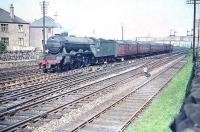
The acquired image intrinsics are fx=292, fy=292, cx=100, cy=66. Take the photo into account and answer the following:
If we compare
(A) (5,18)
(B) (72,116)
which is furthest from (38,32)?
(B) (72,116)

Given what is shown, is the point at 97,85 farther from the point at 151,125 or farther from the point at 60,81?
the point at 151,125

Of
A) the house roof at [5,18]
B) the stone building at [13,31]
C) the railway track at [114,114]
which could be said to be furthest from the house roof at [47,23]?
the railway track at [114,114]

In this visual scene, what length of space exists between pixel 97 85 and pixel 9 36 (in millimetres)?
38633

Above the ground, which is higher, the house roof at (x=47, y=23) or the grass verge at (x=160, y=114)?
the house roof at (x=47, y=23)

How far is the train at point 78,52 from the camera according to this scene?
25.8 meters

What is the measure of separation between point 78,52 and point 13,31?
30001mm

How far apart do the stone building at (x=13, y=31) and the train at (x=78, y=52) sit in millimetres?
23222

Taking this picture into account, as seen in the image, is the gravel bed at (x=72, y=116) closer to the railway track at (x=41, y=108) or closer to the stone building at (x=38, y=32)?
the railway track at (x=41, y=108)

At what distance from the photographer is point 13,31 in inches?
2138

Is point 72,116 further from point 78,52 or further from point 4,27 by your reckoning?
point 4,27

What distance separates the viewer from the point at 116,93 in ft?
54.9

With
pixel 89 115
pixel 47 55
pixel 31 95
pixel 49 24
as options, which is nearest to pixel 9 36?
pixel 49 24

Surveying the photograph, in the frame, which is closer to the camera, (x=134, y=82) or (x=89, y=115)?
(x=89, y=115)

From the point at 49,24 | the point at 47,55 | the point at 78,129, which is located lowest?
the point at 78,129
